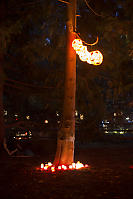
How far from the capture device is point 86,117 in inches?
620

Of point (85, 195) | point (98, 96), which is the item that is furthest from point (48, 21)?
point (85, 195)

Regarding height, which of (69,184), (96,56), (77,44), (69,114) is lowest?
(69,184)

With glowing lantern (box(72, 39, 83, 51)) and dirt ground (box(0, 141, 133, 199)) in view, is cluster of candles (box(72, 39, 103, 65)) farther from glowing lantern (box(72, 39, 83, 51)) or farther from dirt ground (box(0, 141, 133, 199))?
dirt ground (box(0, 141, 133, 199))

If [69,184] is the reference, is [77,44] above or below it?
above

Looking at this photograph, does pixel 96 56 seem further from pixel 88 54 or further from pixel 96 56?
pixel 88 54

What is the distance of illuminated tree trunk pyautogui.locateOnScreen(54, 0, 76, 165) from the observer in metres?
10.1

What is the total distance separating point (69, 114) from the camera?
10.2 metres

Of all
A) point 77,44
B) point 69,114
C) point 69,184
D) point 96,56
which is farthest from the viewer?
point 69,114

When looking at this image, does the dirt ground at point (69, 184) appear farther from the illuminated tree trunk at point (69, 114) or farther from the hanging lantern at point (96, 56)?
the hanging lantern at point (96, 56)

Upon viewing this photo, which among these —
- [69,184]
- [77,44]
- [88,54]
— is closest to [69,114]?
[88,54]

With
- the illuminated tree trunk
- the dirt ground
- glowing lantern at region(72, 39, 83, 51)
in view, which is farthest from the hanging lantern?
the dirt ground

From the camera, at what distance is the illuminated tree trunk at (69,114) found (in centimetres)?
1010

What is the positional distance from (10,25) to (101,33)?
3.79m

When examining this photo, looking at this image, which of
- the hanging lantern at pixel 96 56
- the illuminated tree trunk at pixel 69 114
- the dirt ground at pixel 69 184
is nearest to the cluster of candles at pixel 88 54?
the hanging lantern at pixel 96 56
